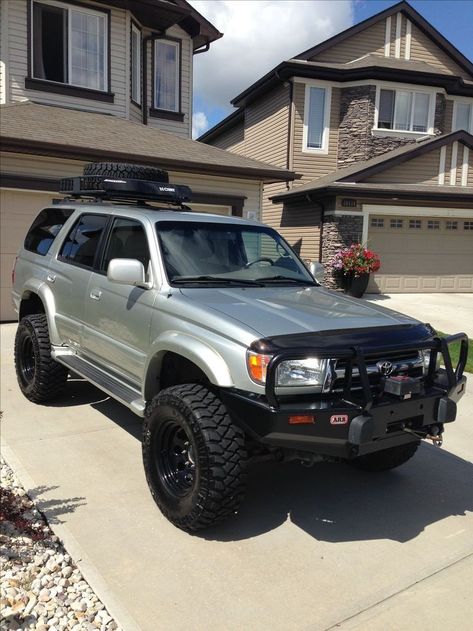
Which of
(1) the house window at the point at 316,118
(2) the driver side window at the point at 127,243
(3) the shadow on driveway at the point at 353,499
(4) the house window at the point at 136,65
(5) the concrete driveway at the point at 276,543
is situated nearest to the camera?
(5) the concrete driveway at the point at 276,543

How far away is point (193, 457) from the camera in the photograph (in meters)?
3.35

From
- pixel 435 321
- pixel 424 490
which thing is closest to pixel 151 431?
pixel 424 490

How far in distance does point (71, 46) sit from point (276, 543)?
12.8 m

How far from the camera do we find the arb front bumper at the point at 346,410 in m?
3.02

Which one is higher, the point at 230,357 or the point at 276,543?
the point at 230,357

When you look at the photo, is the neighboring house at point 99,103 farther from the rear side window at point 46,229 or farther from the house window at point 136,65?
the rear side window at point 46,229

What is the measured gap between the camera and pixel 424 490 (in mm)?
4230

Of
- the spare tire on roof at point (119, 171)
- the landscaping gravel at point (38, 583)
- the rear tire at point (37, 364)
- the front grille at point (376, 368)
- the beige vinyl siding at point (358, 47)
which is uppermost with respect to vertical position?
the beige vinyl siding at point (358, 47)

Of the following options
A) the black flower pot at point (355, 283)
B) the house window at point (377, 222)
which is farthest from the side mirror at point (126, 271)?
the house window at point (377, 222)

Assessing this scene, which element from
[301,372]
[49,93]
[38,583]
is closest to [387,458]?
[301,372]

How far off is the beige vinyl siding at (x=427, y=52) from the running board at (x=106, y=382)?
19690mm

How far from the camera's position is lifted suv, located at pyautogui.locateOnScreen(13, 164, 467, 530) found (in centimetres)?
310

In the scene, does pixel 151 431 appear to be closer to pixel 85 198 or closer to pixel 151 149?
pixel 85 198

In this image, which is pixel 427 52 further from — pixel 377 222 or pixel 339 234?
pixel 339 234
